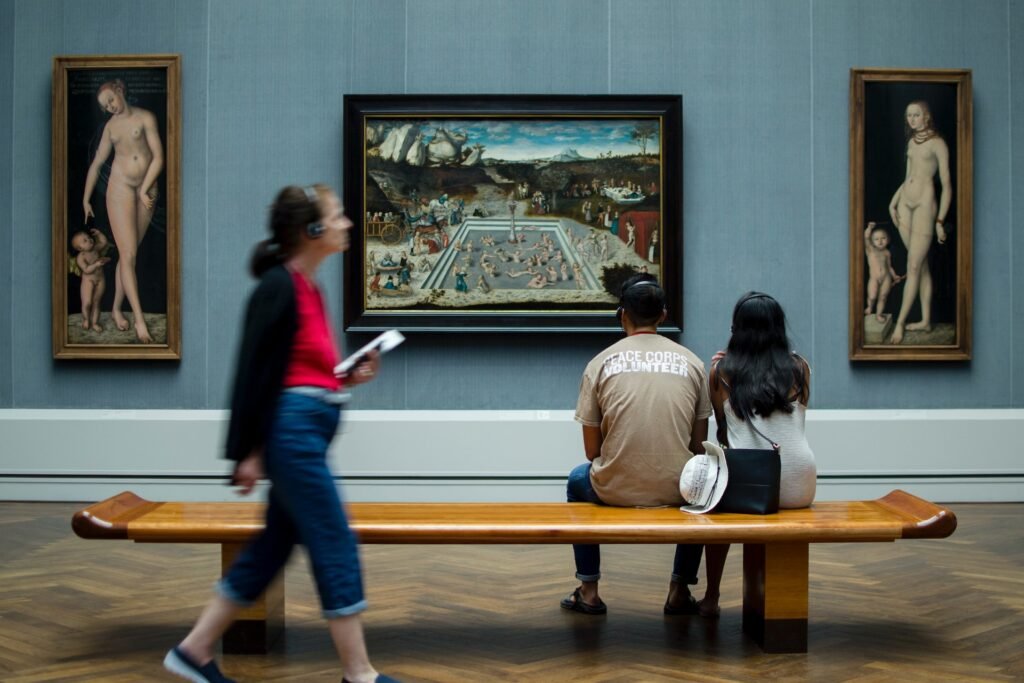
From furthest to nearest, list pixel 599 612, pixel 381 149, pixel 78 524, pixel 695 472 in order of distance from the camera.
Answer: pixel 381 149, pixel 599 612, pixel 695 472, pixel 78 524

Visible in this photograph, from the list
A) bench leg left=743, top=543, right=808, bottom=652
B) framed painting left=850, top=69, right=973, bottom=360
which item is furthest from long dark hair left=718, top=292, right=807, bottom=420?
framed painting left=850, top=69, right=973, bottom=360

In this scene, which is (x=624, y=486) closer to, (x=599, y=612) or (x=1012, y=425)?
(x=599, y=612)

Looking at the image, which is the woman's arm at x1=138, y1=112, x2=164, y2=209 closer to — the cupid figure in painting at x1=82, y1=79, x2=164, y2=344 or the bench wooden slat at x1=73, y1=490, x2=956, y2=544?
the cupid figure in painting at x1=82, y1=79, x2=164, y2=344

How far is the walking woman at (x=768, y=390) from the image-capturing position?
4055mm

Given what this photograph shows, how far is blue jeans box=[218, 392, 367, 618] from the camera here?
298 cm

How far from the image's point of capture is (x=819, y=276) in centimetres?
770

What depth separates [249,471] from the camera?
2988 mm

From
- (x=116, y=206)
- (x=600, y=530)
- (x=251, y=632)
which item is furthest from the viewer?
(x=116, y=206)

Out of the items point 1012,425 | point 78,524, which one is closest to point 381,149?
point 78,524

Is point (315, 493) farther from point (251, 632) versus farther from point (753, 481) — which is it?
point (753, 481)

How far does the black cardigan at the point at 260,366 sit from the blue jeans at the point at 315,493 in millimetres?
43

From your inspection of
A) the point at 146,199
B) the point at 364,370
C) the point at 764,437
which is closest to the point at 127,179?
the point at 146,199

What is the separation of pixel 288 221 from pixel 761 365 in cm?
193

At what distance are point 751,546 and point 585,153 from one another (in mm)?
3999
